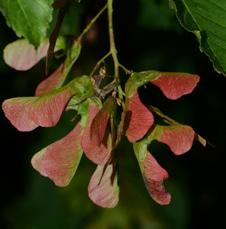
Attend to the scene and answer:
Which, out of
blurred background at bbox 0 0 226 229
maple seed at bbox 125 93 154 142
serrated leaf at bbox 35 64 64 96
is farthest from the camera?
blurred background at bbox 0 0 226 229

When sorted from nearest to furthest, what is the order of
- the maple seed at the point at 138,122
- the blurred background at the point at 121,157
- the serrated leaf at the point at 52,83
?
the maple seed at the point at 138,122, the serrated leaf at the point at 52,83, the blurred background at the point at 121,157

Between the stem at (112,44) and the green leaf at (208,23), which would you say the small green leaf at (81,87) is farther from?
the green leaf at (208,23)

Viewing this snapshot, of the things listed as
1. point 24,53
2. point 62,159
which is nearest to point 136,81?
point 62,159

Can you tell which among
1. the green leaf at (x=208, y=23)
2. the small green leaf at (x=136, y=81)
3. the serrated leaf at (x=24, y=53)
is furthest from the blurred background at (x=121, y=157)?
the small green leaf at (x=136, y=81)

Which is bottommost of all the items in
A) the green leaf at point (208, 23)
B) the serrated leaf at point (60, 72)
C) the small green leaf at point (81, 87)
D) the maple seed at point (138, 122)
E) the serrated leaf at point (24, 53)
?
the serrated leaf at point (24, 53)

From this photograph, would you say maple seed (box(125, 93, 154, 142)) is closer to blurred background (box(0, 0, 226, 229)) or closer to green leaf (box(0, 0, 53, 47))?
green leaf (box(0, 0, 53, 47))

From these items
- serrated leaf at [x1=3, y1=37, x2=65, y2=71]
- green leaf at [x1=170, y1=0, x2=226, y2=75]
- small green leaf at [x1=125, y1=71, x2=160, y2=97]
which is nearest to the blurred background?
serrated leaf at [x1=3, y1=37, x2=65, y2=71]

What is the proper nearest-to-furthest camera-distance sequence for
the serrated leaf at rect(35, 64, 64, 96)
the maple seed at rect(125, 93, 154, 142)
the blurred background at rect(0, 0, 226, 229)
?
the maple seed at rect(125, 93, 154, 142)
the serrated leaf at rect(35, 64, 64, 96)
the blurred background at rect(0, 0, 226, 229)

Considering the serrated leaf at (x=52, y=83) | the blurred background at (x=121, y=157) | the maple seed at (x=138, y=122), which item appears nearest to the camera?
the maple seed at (x=138, y=122)
